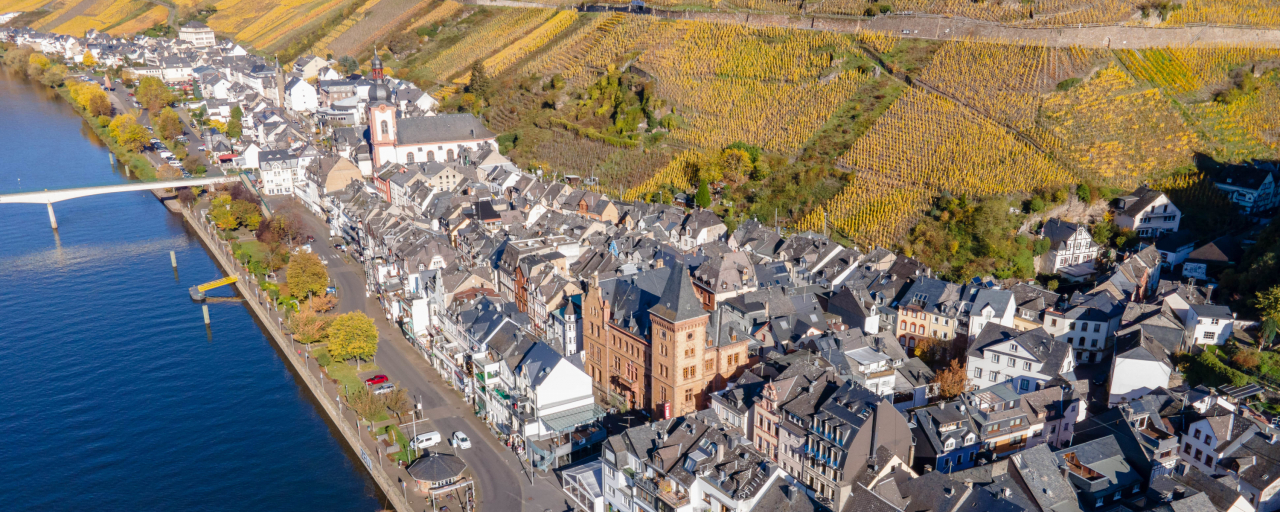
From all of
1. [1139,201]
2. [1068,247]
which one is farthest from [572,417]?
[1139,201]

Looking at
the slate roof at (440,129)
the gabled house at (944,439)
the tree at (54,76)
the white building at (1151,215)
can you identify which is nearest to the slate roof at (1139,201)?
the white building at (1151,215)

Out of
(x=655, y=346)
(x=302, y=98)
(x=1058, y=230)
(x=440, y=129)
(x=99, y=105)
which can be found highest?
(x=302, y=98)

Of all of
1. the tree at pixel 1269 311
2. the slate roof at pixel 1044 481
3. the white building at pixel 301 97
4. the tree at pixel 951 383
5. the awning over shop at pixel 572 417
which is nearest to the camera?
the slate roof at pixel 1044 481

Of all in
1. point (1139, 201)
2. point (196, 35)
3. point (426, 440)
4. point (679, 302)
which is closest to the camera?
point (679, 302)

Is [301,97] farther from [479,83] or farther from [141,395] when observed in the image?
[141,395]

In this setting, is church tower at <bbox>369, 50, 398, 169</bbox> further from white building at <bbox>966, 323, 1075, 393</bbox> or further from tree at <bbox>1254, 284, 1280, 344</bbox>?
tree at <bbox>1254, 284, 1280, 344</bbox>

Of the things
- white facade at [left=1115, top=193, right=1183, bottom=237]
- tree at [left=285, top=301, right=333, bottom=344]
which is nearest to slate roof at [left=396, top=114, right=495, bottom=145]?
tree at [left=285, top=301, right=333, bottom=344]

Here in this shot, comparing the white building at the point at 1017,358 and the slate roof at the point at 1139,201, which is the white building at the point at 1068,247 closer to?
the slate roof at the point at 1139,201
